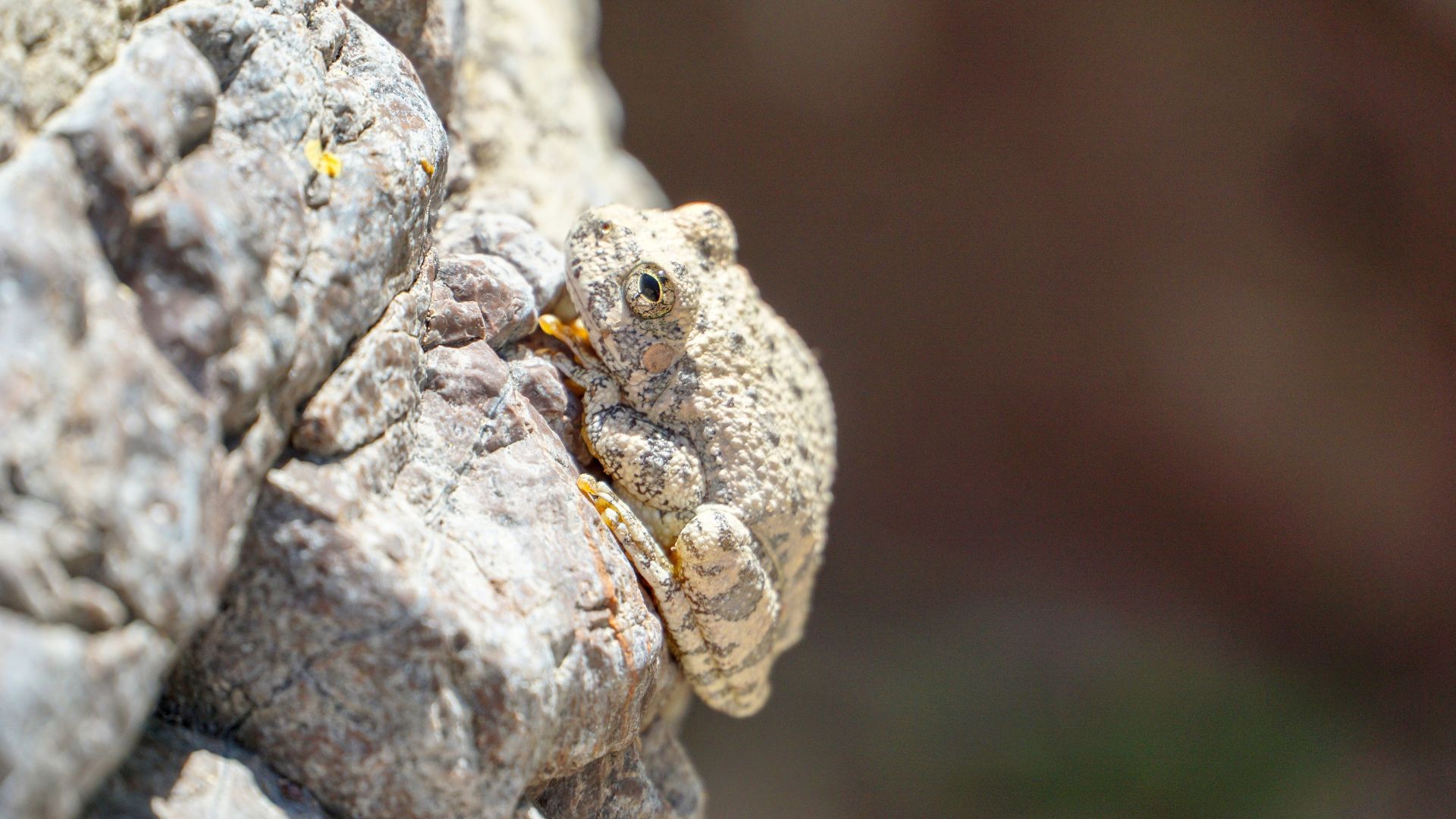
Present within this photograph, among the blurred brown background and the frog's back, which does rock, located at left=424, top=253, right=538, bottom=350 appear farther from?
the blurred brown background

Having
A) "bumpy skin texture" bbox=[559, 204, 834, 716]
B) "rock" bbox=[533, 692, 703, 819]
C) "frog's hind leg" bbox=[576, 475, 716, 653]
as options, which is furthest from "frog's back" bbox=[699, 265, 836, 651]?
"rock" bbox=[533, 692, 703, 819]

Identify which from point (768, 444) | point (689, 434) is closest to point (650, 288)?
point (689, 434)

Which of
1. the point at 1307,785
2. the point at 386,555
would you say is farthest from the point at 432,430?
the point at 1307,785

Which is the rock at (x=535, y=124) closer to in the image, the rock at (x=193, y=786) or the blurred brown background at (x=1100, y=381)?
the rock at (x=193, y=786)

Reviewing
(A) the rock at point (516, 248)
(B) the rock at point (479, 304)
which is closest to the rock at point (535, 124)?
(A) the rock at point (516, 248)

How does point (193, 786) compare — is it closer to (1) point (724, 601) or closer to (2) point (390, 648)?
(2) point (390, 648)

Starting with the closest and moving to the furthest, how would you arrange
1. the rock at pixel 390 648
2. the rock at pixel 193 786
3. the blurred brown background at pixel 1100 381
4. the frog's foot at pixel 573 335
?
the rock at pixel 193 786
the rock at pixel 390 648
the frog's foot at pixel 573 335
the blurred brown background at pixel 1100 381
